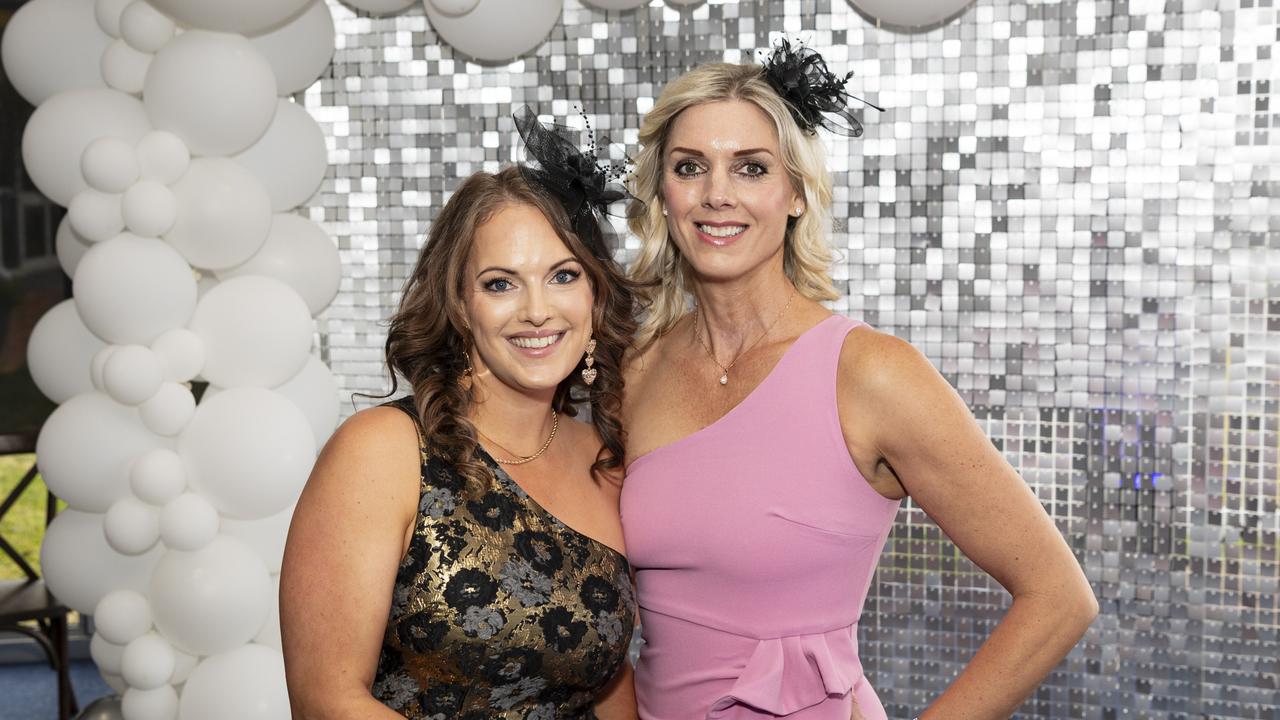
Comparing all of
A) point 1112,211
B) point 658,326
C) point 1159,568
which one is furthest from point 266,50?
point 1159,568

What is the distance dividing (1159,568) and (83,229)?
9.98ft

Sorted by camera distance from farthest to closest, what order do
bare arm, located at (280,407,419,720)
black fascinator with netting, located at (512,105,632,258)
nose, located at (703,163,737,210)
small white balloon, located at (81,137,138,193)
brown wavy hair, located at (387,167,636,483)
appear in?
small white balloon, located at (81,137,138,193) < nose, located at (703,163,737,210) < black fascinator with netting, located at (512,105,632,258) < brown wavy hair, located at (387,167,636,483) < bare arm, located at (280,407,419,720)

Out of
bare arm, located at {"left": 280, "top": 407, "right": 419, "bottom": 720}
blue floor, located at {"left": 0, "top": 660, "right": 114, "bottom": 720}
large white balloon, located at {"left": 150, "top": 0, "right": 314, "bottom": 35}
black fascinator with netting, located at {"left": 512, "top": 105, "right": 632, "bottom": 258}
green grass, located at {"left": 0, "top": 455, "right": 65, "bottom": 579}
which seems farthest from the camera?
green grass, located at {"left": 0, "top": 455, "right": 65, "bottom": 579}

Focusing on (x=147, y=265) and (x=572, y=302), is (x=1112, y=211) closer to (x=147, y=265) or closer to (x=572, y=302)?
(x=572, y=302)

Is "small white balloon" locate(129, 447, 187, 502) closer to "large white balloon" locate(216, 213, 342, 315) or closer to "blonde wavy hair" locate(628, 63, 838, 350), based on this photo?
"large white balloon" locate(216, 213, 342, 315)

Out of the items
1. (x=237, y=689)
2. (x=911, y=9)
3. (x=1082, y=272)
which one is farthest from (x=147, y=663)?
(x=1082, y=272)

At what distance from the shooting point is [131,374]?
2.87 m

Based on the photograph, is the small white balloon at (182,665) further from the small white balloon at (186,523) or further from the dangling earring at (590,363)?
the dangling earring at (590,363)

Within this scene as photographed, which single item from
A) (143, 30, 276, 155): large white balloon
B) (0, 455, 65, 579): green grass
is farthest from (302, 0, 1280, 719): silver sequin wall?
(0, 455, 65, 579): green grass

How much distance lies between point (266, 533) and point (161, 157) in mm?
1038

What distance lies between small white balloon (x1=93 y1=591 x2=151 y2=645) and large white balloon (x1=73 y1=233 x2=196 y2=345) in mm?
697

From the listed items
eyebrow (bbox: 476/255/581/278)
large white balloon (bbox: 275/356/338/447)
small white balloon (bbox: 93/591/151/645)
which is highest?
eyebrow (bbox: 476/255/581/278)

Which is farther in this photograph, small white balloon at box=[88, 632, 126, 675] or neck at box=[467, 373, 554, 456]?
small white balloon at box=[88, 632, 126, 675]

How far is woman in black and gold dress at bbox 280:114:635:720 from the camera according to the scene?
169cm
